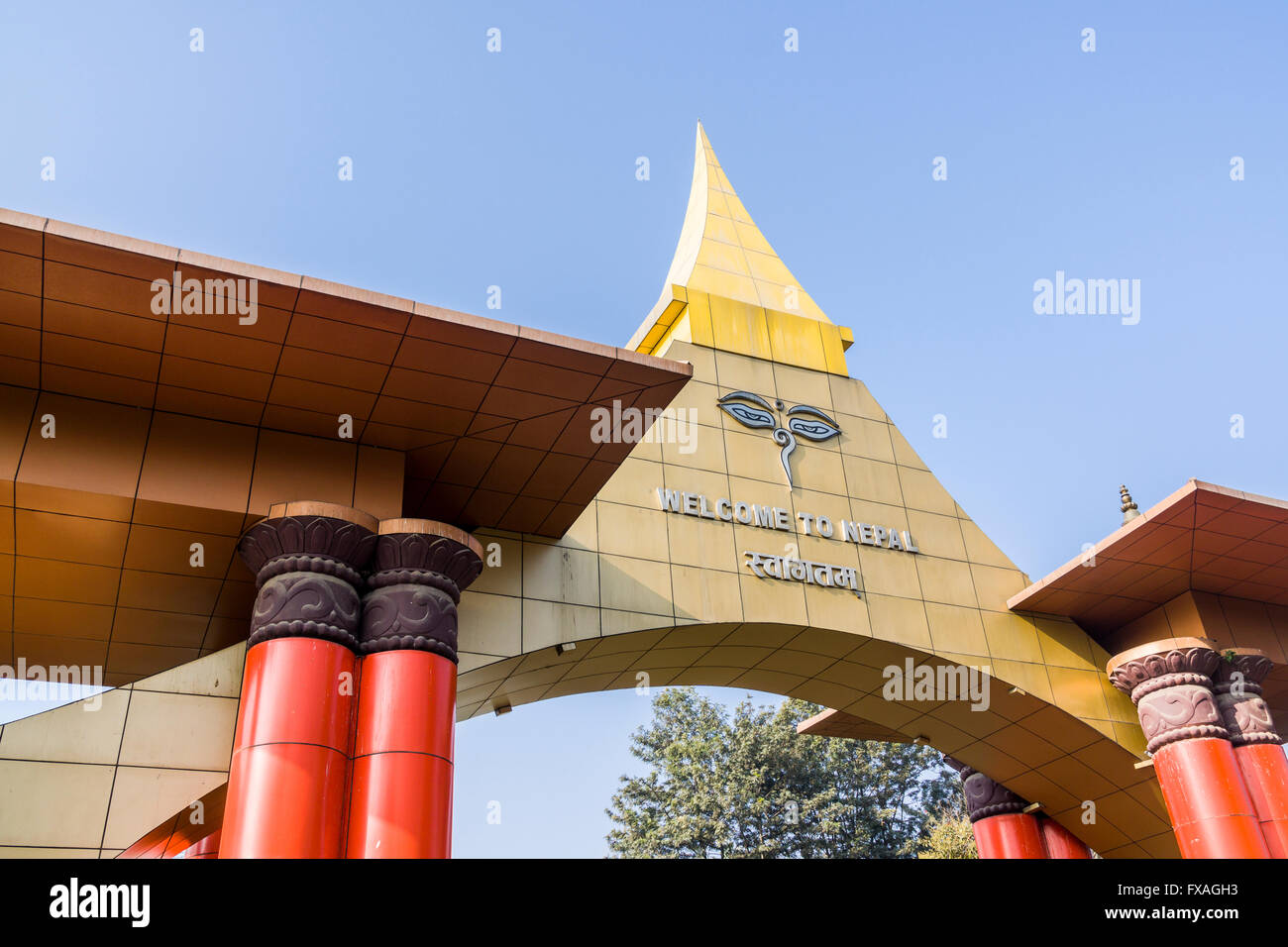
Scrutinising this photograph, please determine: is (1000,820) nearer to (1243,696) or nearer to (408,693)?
(1243,696)

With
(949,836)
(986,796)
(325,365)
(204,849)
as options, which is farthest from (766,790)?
(325,365)

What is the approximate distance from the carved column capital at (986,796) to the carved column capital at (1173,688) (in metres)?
2.54

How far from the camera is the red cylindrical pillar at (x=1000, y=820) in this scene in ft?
39.4

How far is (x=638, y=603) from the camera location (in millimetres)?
9312

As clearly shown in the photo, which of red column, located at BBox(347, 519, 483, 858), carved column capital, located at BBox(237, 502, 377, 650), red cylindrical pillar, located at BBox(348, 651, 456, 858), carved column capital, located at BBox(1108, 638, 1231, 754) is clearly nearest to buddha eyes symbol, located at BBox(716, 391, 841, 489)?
carved column capital, located at BBox(1108, 638, 1231, 754)

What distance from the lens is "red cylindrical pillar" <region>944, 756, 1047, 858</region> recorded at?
1202cm

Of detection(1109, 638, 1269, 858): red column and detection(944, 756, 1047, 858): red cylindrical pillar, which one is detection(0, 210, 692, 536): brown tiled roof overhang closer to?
detection(1109, 638, 1269, 858): red column

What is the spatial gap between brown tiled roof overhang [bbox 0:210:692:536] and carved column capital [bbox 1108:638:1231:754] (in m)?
5.92

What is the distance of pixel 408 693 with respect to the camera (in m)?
6.71

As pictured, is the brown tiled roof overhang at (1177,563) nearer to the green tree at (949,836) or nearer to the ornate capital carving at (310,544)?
the ornate capital carving at (310,544)

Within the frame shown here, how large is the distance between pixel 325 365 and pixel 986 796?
9.69 meters
